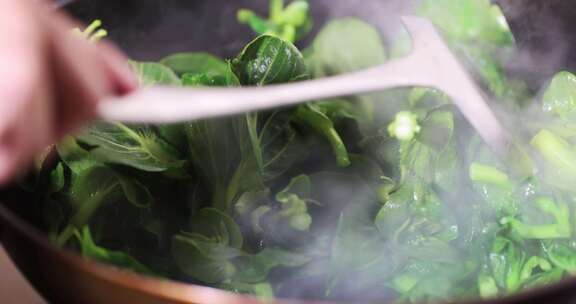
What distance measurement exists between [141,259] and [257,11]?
0.45m

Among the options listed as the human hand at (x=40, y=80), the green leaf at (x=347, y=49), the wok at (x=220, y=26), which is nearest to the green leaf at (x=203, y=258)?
the wok at (x=220, y=26)

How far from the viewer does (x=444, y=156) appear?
2.40 feet

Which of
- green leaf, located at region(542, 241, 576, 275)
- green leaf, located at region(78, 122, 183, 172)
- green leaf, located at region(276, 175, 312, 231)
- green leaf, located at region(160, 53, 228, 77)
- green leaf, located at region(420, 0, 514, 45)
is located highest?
green leaf, located at region(78, 122, 183, 172)

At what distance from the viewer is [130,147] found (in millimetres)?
681

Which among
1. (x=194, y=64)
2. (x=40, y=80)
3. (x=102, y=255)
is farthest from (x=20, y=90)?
(x=194, y=64)

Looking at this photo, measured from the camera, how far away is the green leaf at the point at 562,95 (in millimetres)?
781

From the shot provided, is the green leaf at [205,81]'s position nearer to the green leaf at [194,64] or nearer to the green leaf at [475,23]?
the green leaf at [194,64]

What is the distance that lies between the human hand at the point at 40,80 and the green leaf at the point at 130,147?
229 millimetres

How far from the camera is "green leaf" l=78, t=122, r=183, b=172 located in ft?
2.19

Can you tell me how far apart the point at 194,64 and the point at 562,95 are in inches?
18.1

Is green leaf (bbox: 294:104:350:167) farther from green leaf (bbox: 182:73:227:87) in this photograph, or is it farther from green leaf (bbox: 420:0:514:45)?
green leaf (bbox: 420:0:514:45)

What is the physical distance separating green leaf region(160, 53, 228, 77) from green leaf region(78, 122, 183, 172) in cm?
16

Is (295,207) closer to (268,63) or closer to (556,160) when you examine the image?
(268,63)

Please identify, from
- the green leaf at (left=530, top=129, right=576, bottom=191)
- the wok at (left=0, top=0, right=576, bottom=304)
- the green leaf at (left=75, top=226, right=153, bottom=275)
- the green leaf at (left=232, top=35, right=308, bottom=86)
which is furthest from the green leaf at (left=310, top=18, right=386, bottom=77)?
the green leaf at (left=75, top=226, right=153, bottom=275)
